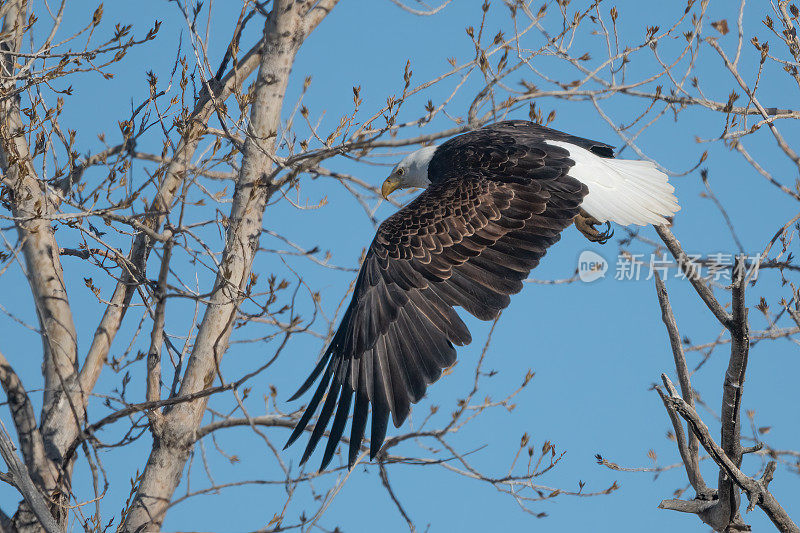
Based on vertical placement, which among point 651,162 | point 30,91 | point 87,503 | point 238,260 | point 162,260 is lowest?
point 87,503

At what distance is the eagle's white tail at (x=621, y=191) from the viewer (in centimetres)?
470

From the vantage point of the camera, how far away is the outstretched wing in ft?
12.1

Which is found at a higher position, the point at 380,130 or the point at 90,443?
the point at 380,130

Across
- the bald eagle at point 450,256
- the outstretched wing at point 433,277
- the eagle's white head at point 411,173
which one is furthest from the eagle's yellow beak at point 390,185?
the outstretched wing at point 433,277

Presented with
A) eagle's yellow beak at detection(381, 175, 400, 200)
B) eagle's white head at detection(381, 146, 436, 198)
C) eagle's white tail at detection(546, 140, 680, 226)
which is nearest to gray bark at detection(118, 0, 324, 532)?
eagle's white head at detection(381, 146, 436, 198)

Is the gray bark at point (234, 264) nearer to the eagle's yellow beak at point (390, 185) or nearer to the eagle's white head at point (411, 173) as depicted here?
the eagle's white head at point (411, 173)

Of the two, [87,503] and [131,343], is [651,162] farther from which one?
[87,503]

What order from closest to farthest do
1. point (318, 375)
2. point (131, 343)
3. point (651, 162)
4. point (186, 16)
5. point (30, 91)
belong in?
point (318, 375)
point (30, 91)
point (186, 16)
point (131, 343)
point (651, 162)

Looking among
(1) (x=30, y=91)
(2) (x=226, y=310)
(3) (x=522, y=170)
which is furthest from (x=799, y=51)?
(1) (x=30, y=91)

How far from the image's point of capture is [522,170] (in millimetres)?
4508

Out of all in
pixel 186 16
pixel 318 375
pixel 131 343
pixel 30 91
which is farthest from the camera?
pixel 131 343

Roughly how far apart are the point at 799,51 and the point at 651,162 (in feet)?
3.82

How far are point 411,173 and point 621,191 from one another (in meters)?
1.49

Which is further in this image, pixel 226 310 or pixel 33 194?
pixel 33 194
